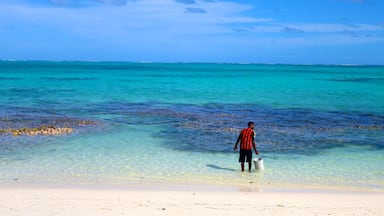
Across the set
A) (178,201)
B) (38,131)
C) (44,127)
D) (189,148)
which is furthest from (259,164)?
(44,127)

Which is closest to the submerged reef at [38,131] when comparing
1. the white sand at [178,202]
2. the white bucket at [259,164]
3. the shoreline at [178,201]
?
the shoreline at [178,201]

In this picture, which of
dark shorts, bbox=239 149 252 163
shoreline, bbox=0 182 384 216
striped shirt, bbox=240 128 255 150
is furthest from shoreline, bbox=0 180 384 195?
striped shirt, bbox=240 128 255 150

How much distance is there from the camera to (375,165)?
621 inches

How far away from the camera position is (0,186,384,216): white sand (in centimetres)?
988

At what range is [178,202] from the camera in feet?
35.0

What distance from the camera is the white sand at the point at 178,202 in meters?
9.88

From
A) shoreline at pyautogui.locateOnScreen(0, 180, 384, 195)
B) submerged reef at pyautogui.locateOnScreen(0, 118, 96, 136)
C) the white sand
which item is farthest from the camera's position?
submerged reef at pyautogui.locateOnScreen(0, 118, 96, 136)

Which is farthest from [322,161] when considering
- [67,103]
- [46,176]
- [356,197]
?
[67,103]

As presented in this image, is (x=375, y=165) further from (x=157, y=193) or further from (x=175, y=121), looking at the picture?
(x=175, y=121)

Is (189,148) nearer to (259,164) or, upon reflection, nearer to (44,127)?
(259,164)

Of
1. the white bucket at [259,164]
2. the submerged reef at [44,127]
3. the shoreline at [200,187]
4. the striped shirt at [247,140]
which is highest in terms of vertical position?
the striped shirt at [247,140]

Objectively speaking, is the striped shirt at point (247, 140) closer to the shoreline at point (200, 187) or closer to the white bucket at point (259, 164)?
the white bucket at point (259, 164)

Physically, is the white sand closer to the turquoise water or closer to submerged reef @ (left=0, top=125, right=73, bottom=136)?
the turquoise water

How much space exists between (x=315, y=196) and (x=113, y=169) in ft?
20.0
